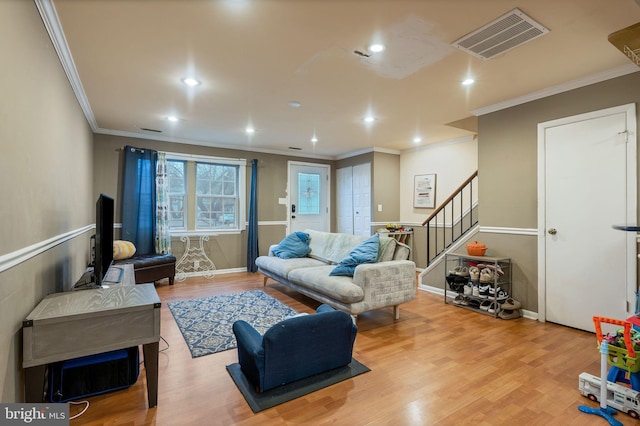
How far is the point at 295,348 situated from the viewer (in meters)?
2.03

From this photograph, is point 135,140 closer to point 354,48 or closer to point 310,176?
point 310,176

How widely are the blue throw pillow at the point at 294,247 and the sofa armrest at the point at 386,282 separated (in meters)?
1.61

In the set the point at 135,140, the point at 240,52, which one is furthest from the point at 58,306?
the point at 135,140

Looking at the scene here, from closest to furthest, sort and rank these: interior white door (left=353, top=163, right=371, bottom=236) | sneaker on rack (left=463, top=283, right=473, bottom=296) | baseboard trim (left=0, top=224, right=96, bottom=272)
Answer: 1. baseboard trim (left=0, top=224, right=96, bottom=272)
2. sneaker on rack (left=463, top=283, right=473, bottom=296)
3. interior white door (left=353, top=163, right=371, bottom=236)

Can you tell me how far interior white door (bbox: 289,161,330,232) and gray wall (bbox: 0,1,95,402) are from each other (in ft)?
13.9

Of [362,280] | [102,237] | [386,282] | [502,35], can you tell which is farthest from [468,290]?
[102,237]

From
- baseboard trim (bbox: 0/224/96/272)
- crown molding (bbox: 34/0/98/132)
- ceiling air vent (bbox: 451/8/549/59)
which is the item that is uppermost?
ceiling air vent (bbox: 451/8/549/59)

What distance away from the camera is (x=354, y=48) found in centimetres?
241

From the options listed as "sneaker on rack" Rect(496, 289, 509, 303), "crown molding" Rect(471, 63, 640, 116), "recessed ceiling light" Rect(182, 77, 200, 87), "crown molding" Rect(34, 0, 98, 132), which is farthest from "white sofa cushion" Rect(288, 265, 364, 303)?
"crown molding" Rect(34, 0, 98, 132)

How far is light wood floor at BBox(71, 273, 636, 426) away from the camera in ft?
5.83

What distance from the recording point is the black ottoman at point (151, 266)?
440cm

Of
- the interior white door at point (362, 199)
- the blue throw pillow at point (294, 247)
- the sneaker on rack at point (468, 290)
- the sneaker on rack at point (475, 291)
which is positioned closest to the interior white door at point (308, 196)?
the interior white door at point (362, 199)

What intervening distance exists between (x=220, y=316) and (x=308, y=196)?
3.87m

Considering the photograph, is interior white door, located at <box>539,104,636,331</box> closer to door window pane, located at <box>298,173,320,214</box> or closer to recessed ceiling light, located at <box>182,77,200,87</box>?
recessed ceiling light, located at <box>182,77,200,87</box>
